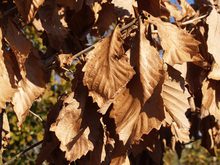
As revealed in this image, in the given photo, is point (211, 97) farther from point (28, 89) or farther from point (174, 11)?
point (28, 89)

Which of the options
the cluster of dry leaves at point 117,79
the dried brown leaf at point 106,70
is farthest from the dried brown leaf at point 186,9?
the dried brown leaf at point 106,70

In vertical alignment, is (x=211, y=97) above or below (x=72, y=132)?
below

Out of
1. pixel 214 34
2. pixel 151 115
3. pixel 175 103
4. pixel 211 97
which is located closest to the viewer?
pixel 151 115

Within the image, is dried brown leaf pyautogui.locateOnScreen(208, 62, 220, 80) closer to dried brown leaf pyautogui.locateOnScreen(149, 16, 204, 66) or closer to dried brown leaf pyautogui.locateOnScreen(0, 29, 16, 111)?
dried brown leaf pyautogui.locateOnScreen(149, 16, 204, 66)

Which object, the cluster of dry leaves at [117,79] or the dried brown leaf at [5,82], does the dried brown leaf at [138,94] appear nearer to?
the cluster of dry leaves at [117,79]

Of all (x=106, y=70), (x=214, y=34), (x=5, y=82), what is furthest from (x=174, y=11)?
(x=5, y=82)

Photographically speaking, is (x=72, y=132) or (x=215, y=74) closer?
(x=72, y=132)

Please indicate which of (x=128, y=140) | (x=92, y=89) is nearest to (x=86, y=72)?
(x=92, y=89)

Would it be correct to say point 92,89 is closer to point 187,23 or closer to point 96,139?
point 96,139
